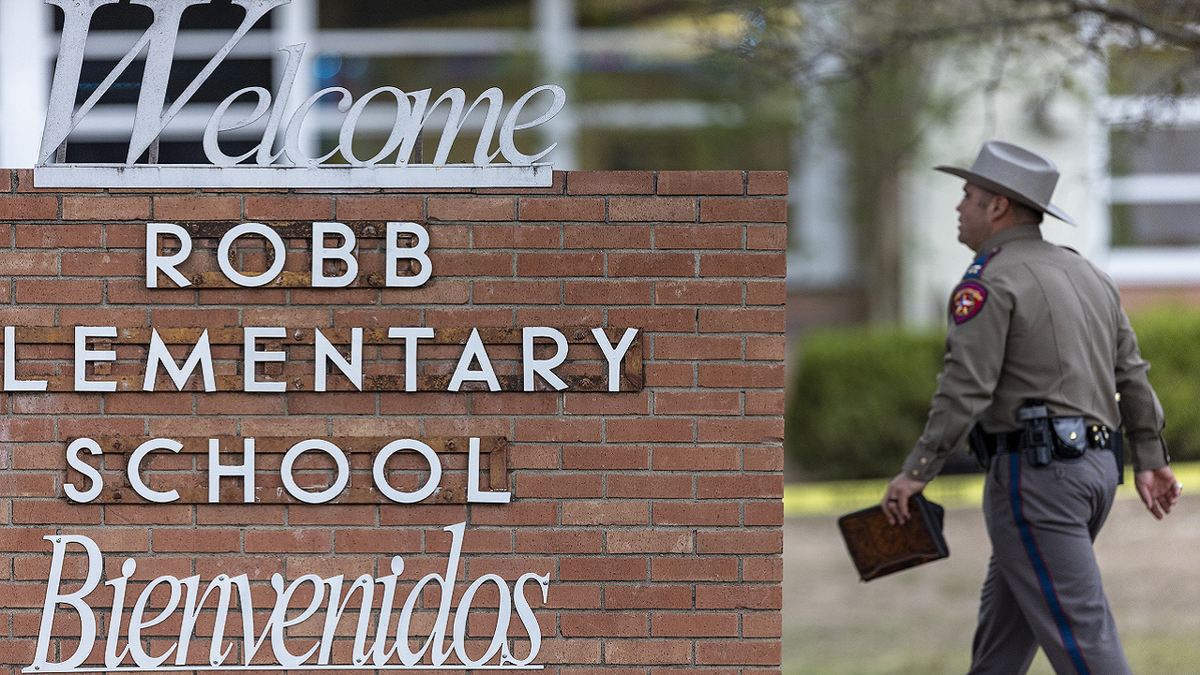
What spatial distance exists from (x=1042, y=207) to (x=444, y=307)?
1.80 meters

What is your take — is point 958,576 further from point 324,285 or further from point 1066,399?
point 324,285

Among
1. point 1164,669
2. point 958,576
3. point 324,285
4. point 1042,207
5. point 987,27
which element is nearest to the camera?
point 324,285

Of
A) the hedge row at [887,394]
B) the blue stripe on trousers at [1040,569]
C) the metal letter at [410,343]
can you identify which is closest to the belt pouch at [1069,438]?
the blue stripe on trousers at [1040,569]

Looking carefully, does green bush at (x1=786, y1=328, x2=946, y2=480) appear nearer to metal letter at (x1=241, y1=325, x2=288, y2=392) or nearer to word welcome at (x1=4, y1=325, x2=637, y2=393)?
word welcome at (x1=4, y1=325, x2=637, y2=393)

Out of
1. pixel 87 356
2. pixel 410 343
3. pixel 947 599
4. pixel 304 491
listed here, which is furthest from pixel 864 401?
pixel 87 356

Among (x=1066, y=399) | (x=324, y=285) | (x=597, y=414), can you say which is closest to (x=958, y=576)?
(x=1066, y=399)

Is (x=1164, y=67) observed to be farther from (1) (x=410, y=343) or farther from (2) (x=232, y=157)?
(2) (x=232, y=157)

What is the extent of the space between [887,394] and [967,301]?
210 inches

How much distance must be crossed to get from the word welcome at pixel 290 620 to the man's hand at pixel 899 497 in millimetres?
1058

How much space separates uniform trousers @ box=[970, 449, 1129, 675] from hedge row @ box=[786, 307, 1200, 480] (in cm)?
515

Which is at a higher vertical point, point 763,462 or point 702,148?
point 702,148

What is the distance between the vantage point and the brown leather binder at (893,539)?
3521 mm

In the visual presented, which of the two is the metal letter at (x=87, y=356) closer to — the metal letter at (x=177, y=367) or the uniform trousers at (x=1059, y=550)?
the metal letter at (x=177, y=367)

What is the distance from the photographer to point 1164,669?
15.6 ft
